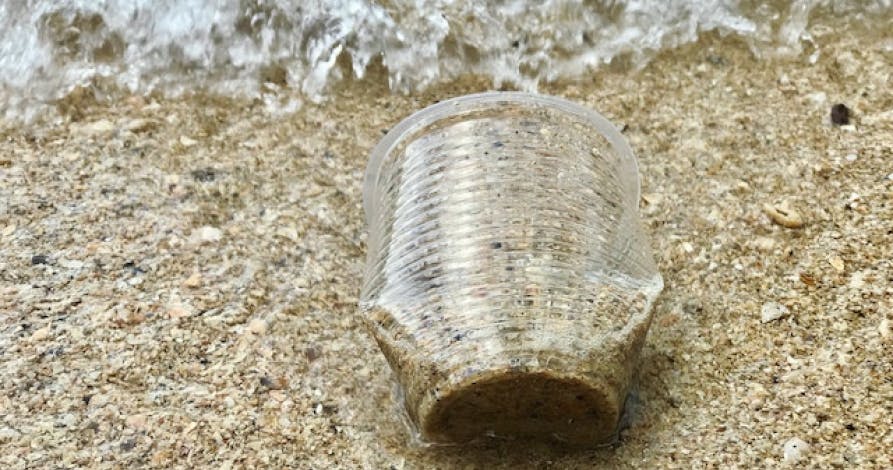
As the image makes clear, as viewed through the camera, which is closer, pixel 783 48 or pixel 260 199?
pixel 260 199

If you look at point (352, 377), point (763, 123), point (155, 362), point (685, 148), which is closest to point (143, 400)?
point (155, 362)

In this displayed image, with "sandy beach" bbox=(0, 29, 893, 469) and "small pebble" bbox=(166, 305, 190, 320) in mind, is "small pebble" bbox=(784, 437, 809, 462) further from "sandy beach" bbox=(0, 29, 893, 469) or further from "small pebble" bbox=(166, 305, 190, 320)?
"small pebble" bbox=(166, 305, 190, 320)

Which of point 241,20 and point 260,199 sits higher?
point 241,20

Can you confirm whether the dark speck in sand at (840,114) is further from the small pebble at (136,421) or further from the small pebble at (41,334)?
the small pebble at (41,334)

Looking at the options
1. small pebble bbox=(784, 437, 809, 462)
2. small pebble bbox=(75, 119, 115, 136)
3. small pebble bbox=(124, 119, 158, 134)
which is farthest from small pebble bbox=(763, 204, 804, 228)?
small pebble bbox=(75, 119, 115, 136)

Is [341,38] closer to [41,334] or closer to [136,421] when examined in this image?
[41,334]

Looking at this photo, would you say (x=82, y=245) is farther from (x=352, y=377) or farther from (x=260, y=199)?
(x=352, y=377)
